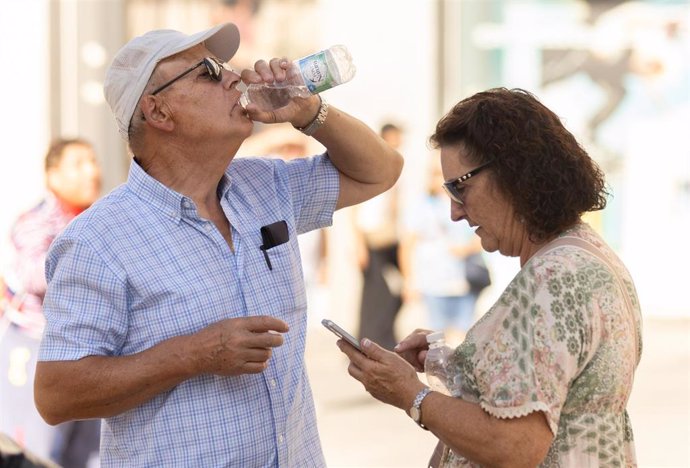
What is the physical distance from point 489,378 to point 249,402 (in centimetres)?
67

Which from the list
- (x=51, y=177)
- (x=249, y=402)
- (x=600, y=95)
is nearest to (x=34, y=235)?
(x=51, y=177)

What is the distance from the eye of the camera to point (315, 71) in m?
3.07

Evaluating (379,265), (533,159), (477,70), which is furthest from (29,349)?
(477,70)

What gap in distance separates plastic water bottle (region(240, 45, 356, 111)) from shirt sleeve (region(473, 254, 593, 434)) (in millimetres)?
930

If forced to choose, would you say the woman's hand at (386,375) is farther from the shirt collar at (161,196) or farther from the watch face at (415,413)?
the shirt collar at (161,196)

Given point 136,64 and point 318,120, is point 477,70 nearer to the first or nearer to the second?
point 318,120

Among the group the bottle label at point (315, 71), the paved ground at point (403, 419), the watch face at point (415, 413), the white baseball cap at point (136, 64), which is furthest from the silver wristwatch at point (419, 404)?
the paved ground at point (403, 419)

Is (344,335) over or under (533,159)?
under

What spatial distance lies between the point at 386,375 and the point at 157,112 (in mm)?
938

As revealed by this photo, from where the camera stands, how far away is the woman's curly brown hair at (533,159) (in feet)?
8.29

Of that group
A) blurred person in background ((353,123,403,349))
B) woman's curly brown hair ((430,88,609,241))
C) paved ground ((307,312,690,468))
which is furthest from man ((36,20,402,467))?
blurred person in background ((353,123,403,349))

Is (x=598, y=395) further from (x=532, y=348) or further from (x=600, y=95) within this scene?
(x=600, y=95)

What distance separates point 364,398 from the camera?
8531 mm

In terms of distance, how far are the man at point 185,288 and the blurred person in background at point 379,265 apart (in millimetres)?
5213
